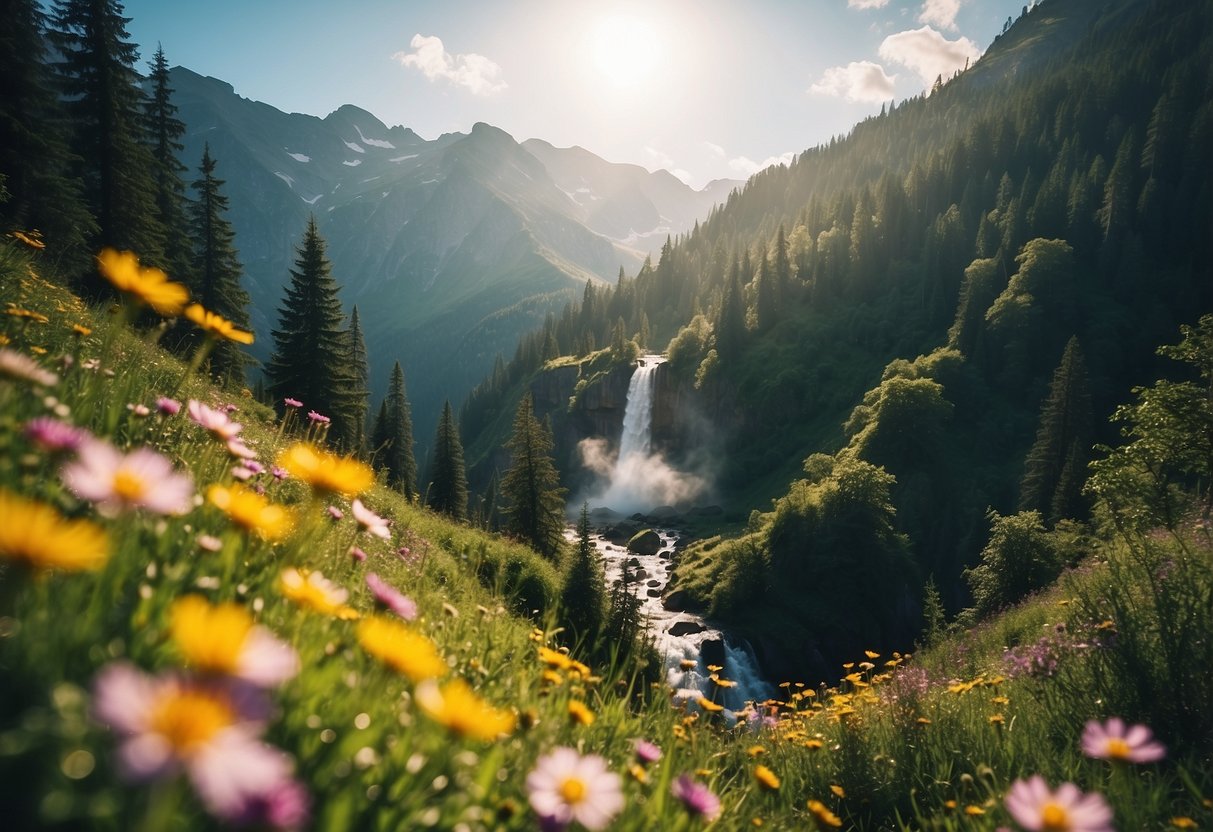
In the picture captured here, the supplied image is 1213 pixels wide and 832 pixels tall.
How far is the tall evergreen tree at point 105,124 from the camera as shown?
22.6 m

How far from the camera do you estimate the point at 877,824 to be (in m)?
4.16

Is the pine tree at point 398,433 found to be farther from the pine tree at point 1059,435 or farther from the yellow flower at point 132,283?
the pine tree at point 1059,435

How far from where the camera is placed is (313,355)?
2861cm

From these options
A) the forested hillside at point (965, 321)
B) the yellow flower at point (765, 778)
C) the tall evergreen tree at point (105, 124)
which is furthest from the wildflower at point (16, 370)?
the forested hillside at point (965, 321)

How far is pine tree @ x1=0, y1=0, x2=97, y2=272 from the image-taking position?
1803 cm

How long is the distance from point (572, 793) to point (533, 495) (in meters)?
30.2

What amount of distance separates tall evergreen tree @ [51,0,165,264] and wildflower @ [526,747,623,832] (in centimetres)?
2715

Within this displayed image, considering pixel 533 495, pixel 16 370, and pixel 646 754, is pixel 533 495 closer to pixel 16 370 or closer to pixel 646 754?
pixel 646 754

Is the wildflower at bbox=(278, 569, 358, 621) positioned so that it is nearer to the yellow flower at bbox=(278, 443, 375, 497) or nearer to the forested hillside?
the yellow flower at bbox=(278, 443, 375, 497)

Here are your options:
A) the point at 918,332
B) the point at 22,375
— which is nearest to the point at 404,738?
the point at 22,375

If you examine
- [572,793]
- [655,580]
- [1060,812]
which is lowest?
[655,580]

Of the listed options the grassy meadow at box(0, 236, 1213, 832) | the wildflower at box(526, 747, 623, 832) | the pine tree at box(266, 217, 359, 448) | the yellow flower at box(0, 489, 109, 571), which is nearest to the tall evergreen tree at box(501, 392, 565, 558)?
the pine tree at box(266, 217, 359, 448)

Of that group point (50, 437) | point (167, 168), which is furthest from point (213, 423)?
point (167, 168)

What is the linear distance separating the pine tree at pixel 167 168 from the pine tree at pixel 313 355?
4793 millimetres
